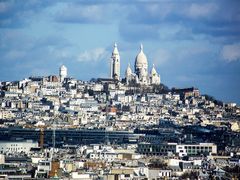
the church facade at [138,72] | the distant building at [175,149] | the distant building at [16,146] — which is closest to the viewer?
the distant building at [16,146]

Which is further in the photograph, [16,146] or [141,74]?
[141,74]

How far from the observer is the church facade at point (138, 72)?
103 m

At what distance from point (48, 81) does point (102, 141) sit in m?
32.2

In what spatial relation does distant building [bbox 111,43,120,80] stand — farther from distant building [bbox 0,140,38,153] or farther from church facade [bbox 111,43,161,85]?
distant building [bbox 0,140,38,153]

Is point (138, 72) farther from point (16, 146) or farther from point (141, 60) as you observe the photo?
point (16, 146)

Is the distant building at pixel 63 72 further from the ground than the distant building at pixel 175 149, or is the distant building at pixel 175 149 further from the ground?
the distant building at pixel 63 72

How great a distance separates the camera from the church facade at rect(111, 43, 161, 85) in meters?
103

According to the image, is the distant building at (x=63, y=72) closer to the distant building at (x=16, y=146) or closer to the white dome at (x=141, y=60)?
the white dome at (x=141, y=60)

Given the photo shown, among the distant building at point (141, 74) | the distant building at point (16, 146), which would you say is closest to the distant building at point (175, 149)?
the distant building at point (16, 146)

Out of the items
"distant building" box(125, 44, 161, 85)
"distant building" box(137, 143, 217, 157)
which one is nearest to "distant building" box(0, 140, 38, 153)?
"distant building" box(137, 143, 217, 157)

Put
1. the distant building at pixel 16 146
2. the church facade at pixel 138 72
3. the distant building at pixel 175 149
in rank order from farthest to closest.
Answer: the church facade at pixel 138 72 < the distant building at pixel 175 149 < the distant building at pixel 16 146

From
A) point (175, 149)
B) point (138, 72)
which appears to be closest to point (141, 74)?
point (138, 72)

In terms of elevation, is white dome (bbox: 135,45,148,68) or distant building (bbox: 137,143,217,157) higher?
white dome (bbox: 135,45,148,68)

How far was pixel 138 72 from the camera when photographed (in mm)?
103812
